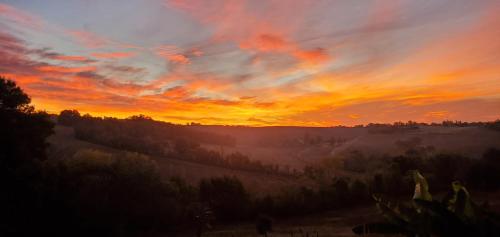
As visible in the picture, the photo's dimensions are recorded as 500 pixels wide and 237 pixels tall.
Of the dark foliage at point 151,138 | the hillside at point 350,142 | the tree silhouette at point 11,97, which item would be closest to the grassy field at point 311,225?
the tree silhouette at point 11,97

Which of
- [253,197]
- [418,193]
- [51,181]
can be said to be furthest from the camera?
[253,197]

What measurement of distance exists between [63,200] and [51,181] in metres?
2.45

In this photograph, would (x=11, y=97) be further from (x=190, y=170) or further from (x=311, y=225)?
(x=190, y=170)

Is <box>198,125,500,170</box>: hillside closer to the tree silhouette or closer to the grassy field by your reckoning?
the grassy field

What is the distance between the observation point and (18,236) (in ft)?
85.7

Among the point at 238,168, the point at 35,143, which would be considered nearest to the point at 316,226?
the point at 35,143

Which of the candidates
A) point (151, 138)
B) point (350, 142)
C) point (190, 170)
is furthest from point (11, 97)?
point (350, 142)

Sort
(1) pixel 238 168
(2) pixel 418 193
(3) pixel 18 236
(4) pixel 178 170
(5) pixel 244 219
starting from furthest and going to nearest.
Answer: (1) pixel 238 168
(4) pixel 178 170
(5) pixel 244 219
(3) pixel 18 236
(2) pixel 418 193

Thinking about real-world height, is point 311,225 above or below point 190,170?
below

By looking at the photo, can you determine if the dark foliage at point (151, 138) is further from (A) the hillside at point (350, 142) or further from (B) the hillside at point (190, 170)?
(A) the hillside at point (350, 142)

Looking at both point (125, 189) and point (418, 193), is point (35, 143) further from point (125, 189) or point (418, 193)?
point (418, 193)

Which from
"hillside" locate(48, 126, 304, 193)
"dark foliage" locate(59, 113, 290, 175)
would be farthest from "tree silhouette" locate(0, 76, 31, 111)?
"dark foliage" locate(59, 113, 290, 175)

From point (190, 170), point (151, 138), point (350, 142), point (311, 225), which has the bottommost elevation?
point (311, 225)

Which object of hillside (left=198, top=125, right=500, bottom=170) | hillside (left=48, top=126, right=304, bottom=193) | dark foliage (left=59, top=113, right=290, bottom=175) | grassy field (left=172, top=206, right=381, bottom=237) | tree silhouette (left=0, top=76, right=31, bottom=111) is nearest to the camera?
grassy field (left=172, top=206, right=381, bottom=237)
